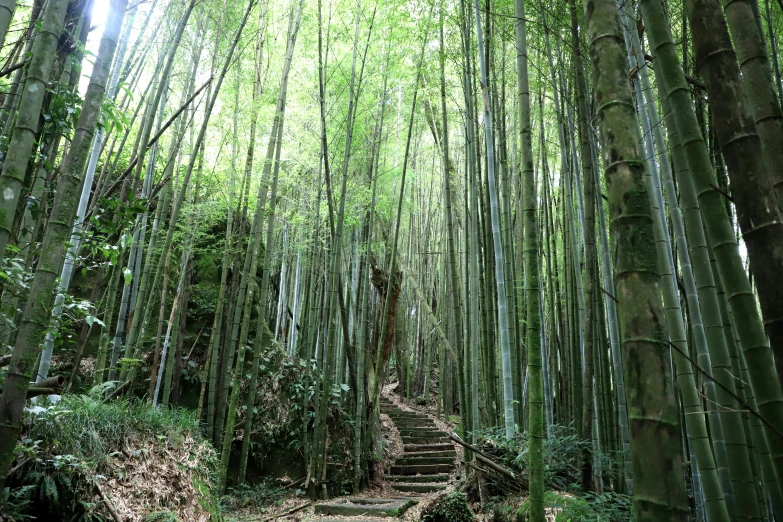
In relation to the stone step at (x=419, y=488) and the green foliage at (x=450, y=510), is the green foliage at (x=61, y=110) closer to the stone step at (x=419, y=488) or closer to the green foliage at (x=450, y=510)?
the green foliage at (x=450, y=510)

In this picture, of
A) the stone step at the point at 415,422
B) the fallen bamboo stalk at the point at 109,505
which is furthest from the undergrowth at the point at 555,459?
the stone step at the point at 415,422

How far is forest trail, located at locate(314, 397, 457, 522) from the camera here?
15.4ft

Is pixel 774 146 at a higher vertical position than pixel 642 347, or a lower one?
higher

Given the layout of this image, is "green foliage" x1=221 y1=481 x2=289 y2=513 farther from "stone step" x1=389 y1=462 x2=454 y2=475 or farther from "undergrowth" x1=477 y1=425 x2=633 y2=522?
"undergrowth" x1=477 y1=425 x2=633 y2=522

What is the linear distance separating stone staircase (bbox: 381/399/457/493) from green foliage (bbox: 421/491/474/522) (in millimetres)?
2504

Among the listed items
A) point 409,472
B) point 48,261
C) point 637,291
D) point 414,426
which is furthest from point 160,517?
point 414,426

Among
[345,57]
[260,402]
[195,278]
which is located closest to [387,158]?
[345,57]

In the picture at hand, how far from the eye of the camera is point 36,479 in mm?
2217

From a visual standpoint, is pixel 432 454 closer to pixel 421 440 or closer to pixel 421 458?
pixel 421 458

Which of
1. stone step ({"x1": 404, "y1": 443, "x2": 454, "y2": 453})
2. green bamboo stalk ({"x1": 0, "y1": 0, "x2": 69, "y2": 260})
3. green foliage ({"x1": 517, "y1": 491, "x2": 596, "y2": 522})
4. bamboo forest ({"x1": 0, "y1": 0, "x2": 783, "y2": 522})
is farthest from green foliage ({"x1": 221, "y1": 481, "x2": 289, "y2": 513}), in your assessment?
green bamboo stalk ({"x1": 0, "y1": 0, "x2": 69, "y2": 260})

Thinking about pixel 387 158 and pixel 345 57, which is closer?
pixel 345 57

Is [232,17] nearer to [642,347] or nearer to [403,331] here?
[642,347]

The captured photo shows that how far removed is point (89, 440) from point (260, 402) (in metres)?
3.69

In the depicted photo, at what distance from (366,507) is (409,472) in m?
1.91
